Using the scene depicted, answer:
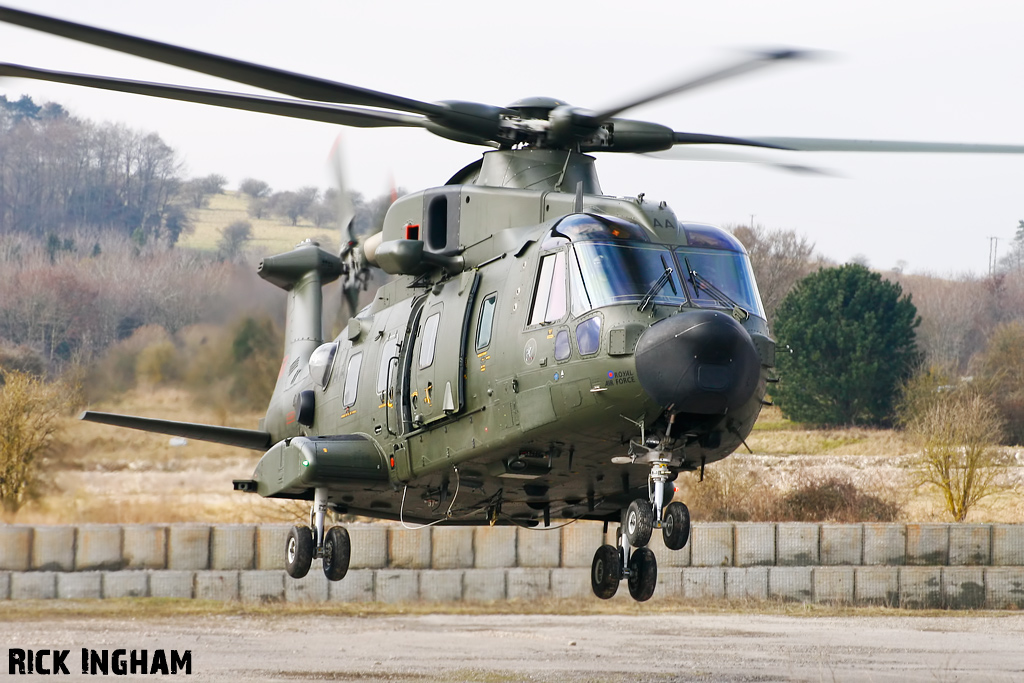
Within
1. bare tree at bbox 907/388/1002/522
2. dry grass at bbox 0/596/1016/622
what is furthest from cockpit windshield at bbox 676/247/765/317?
bare tree at bbox 907/388/1002/522

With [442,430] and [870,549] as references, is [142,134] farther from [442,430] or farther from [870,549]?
[442,430]

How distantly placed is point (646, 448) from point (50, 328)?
22391 mm

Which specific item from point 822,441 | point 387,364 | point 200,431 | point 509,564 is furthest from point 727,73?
point 822,441

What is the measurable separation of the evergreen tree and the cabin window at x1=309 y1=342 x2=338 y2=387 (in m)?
32.6

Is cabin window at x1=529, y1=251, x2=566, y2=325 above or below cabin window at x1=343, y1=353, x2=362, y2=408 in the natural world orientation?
above

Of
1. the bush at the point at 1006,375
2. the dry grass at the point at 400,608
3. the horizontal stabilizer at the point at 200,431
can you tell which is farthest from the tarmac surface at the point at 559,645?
the bush at the point at 1006,375

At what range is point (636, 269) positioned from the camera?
33.5ft

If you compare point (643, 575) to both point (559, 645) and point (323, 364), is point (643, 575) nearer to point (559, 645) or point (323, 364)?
point (323, 364)

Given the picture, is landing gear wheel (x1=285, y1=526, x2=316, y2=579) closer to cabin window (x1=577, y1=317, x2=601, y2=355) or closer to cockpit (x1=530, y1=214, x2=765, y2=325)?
cockpit (x1=530, y1=214, x2=765, y2=325)

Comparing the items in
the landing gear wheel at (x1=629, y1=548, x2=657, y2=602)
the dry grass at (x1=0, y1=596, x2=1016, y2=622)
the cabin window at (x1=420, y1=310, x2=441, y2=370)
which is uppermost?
the cabin window at (x1=420, y1=310, x2=441, y2=370)

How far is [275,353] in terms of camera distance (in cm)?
2334

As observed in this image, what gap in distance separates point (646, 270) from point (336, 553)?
5367 mm

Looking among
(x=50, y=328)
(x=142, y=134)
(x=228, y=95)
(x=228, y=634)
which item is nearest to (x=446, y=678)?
(x=228, y=634)

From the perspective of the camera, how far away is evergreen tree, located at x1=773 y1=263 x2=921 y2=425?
4494cm
